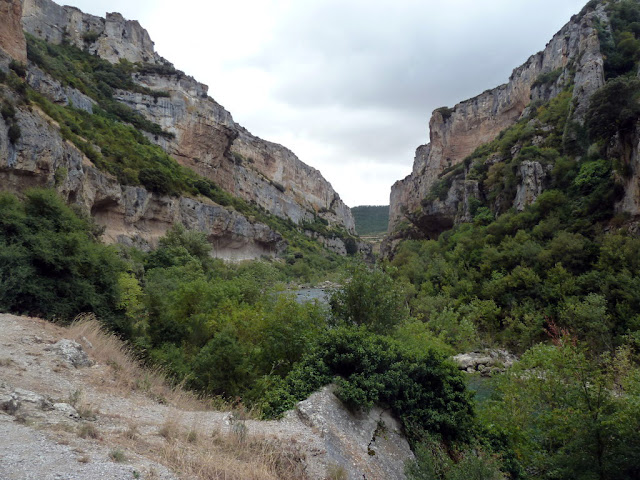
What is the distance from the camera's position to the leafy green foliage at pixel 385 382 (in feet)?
23.1

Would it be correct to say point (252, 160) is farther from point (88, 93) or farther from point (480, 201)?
point (480, 201)

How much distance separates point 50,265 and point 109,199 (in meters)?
21.0

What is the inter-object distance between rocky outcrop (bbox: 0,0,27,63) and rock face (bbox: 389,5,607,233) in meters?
42.1

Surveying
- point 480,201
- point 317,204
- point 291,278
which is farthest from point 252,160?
point 480,201

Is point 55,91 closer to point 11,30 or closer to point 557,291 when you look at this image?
point 11,30

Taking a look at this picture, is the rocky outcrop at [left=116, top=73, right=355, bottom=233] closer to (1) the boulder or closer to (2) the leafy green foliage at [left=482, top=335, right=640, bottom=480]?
(1) the boulder

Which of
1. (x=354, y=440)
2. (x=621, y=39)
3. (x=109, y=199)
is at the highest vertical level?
(x=621, y=39)

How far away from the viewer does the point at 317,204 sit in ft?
431

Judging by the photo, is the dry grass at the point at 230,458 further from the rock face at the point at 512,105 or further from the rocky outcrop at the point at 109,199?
the rock face at the point at 512,105

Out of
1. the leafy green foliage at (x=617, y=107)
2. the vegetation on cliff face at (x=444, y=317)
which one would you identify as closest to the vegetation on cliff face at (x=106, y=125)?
the vegetation on cliff face at (x=444, y=317)

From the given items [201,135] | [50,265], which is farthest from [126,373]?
[201,135]

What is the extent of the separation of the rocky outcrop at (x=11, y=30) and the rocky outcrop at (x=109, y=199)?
640 cm

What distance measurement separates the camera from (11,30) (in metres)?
24.6

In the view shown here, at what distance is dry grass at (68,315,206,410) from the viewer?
740 centimetres
